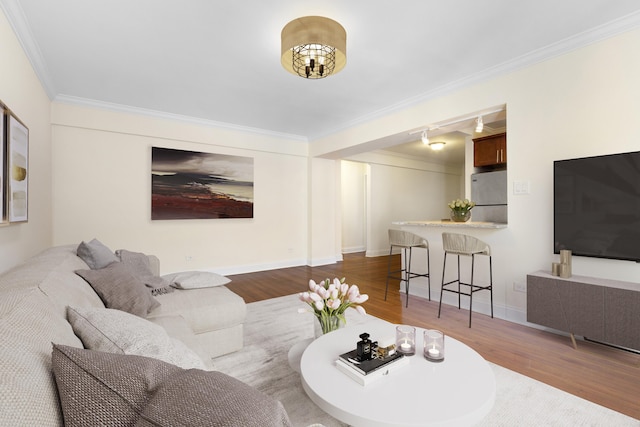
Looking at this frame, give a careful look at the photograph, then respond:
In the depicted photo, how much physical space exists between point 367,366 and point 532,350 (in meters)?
1.92

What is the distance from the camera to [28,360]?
0.63 meters

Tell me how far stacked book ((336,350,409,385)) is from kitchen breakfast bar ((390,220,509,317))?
2.32m

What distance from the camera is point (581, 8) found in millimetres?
2299

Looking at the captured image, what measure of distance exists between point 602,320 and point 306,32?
10.3ft

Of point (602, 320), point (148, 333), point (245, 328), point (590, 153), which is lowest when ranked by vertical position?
point (245, 328)

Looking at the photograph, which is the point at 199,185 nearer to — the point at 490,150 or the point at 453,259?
the point at 453,259

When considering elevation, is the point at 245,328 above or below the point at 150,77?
below

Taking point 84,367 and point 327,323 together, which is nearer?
point 84,367

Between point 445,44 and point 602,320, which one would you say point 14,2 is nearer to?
point 445,44

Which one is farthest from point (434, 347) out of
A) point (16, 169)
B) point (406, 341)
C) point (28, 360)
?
point (16, 169)

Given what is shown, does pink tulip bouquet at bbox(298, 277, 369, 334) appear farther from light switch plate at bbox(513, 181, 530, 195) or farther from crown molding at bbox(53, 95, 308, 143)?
crown molding at bbox(53, 95, 308, 143)

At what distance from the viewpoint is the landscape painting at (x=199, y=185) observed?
4648mm

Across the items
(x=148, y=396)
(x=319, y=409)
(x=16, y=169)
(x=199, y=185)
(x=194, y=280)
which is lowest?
(x=319, y=409)

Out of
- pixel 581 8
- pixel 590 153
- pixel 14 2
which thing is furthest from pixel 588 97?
pixel 14 2
